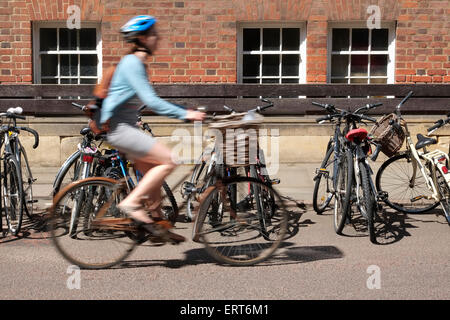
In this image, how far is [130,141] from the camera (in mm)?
4664

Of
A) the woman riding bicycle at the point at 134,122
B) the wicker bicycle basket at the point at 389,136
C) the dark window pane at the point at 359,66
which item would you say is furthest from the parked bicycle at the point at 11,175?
the dark window pane at the point at 359,66

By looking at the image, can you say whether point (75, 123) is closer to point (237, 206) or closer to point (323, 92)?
point (323, 92)

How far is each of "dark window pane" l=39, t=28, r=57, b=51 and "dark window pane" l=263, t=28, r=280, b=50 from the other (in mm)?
3609

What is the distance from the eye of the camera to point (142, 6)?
1059 centimetres

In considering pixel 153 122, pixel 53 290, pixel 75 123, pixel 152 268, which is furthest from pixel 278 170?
pixel 53 290

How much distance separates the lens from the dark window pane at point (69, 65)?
432 inches

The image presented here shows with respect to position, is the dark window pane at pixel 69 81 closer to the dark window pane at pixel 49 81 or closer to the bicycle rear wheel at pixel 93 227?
the dark window pane at pixel 49 81

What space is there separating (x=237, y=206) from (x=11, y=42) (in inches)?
276

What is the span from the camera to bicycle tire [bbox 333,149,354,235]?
588cm

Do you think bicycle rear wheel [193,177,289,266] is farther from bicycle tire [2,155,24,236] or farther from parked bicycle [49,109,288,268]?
bicycle tire [2,155,24,236]

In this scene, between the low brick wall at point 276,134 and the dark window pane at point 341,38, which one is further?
the dark window pane at point 341,38

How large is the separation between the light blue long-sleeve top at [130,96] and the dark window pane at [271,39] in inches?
255

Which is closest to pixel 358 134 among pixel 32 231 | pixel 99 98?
pixel 99 98
